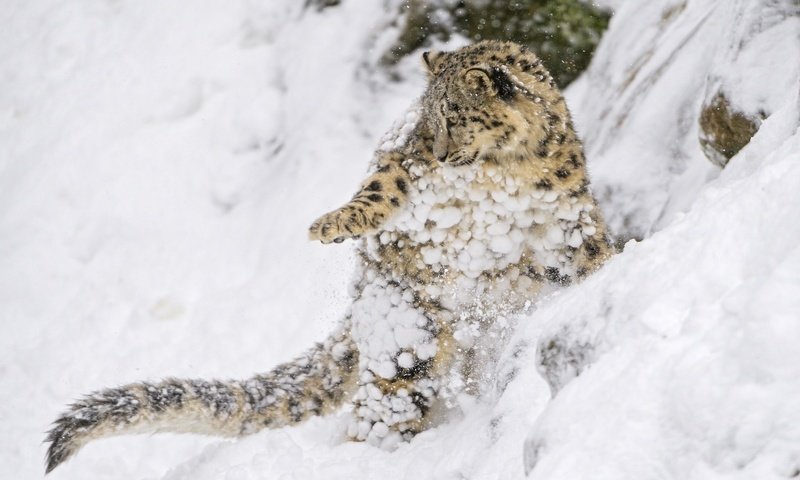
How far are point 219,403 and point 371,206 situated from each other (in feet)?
4.11

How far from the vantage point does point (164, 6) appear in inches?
353

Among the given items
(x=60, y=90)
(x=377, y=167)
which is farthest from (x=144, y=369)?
(x=60, y=90)

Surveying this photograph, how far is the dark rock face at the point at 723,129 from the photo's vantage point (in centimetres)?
388

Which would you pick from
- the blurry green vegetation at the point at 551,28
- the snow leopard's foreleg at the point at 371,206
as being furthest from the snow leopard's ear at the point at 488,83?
the blurry green vegetation at the point at 551,28

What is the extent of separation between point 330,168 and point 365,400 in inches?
137

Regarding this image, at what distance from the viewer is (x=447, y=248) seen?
3.71 meters

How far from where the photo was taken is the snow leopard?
3.59 meters

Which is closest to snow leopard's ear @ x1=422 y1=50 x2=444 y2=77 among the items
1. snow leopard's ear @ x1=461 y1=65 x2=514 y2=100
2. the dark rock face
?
snow leopard's ear @ x1=461 y1=65 x2=514 y2=100

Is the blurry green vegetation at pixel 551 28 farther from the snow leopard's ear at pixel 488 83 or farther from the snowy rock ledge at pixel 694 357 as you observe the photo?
the snowy rock ledge at pixel 694 357

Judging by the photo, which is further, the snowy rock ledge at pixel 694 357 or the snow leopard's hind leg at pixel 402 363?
the snow leopard's hind leg at pixel 402 363

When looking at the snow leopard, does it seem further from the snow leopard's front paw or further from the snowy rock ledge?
the snowy rock ledge

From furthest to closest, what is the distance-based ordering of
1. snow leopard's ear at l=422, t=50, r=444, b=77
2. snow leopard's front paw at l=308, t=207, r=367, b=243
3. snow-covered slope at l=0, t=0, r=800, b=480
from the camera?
snow leopard's ear at l=422, t=50, r=444, b=77, snow leopard's front paw at l=308, t=207, r=367, b=243, snow-covered slope at l=0, t=0, r=800, b=480

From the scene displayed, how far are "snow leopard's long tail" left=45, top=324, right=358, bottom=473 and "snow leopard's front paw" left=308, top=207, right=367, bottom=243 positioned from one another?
98 cm

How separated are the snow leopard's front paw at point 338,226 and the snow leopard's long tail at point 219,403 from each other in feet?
3.20
